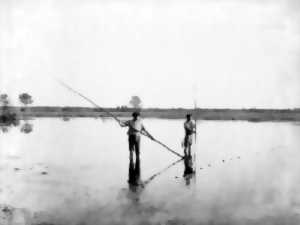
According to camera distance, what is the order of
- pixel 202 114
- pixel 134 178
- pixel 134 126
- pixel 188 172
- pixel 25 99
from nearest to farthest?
1. pixel 134 126
2. pixel 134 178
3. pixel 188 172
4. pixel 25 99
5. pixel 202 114

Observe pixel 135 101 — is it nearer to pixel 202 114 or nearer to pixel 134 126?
pixel 202 114


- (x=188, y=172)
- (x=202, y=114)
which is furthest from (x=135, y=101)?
(x=188, y=172)

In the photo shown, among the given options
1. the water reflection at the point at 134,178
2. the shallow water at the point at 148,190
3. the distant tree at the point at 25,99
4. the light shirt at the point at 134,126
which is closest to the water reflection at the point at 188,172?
the shallow water at the point at 148,190

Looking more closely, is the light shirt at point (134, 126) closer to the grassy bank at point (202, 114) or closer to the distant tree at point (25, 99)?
the grassy bank at point (202, 114)

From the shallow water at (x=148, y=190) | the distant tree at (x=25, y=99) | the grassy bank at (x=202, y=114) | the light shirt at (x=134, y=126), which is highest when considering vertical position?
the distant tree at (x=25, y=99)

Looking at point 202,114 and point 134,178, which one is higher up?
point 202,114

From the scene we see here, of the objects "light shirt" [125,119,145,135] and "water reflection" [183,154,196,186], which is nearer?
"light shirt" [125,119,145,135]

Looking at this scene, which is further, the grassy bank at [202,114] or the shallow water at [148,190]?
the grassy bank at [202,114]

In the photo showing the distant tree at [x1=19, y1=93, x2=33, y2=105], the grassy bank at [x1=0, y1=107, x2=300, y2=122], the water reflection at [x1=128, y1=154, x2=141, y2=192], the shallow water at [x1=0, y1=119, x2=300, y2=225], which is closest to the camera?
the shallow water at [x1=0, y1=119, x2=300, y2=225]

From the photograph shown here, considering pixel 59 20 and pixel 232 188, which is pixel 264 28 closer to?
pixel 232 188

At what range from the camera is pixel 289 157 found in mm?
17969

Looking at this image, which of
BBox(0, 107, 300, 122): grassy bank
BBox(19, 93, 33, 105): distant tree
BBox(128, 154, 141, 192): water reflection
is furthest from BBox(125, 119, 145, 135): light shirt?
BBox(19, 93, 33, 105): distant tree

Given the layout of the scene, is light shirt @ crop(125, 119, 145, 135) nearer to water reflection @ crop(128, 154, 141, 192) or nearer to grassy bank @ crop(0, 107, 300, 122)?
water reflection @ crop(128, 154, 141, 192)

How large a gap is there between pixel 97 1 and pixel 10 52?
2.75 metres
